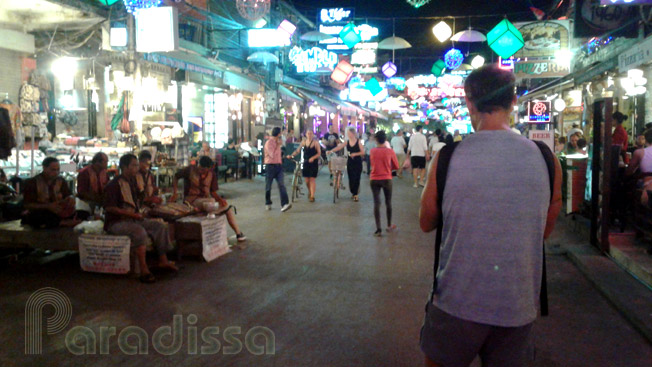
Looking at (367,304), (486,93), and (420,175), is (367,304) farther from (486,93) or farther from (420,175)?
(420,175)

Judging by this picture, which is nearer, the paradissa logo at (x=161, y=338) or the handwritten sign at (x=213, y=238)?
the paradissa logo at (x=161, y=338)

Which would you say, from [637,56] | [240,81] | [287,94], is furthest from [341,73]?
[637,56]

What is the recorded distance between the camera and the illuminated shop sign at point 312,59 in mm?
23516

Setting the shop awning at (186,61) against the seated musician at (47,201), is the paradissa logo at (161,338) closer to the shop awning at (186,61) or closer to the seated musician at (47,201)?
the seated musician at (47,201)

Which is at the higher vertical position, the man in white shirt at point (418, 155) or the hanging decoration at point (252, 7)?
the hanging decoration at point (252, 7)

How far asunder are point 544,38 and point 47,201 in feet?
44.7

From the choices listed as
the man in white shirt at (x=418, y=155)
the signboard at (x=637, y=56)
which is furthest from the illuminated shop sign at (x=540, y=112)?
the signboard at (x=637, y=56)

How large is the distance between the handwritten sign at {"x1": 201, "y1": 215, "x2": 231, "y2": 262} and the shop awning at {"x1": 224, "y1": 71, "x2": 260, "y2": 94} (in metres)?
11.3

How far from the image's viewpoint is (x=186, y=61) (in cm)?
1553

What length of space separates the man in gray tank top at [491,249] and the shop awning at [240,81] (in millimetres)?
17241

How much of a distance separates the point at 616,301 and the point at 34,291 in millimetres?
6154

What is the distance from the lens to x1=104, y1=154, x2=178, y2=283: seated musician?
6879 mm

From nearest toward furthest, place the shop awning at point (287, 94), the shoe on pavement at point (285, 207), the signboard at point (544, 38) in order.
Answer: the shoe on pavement at point (285, 207)
the signboard at point (544, 38)
the shop awning at point (287, 94)

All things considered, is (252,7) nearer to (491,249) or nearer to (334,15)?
(334,15)
